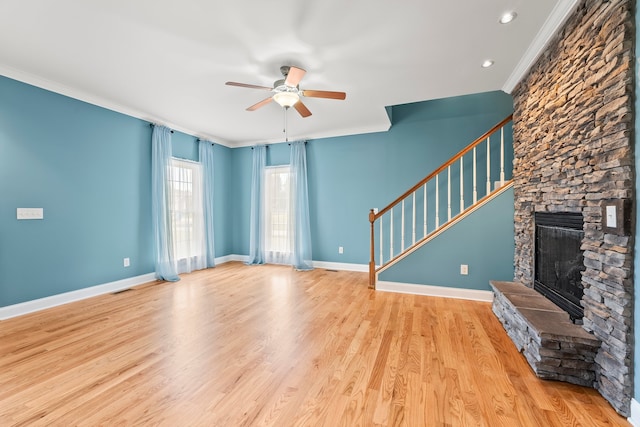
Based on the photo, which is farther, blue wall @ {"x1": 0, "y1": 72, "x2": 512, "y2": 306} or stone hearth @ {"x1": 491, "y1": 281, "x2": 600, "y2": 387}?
blue wall @ {"x1": 0, "y1": 72, "x2": 512, "y2": 306}

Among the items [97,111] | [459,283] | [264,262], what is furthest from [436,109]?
[97,111]

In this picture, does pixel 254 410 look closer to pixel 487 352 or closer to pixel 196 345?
pixel 196 345

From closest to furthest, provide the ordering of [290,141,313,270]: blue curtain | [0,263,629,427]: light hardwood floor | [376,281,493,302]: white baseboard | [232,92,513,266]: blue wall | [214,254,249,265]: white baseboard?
[0,263,629,427]: light hardwood floor
[376,281,493,302]: white baseboard
[232,92,513,266]: blue wall
[290,141,313,270]: blue curtain
[214,254,249,265]: white baseboard

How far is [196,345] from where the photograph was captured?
2367 mm

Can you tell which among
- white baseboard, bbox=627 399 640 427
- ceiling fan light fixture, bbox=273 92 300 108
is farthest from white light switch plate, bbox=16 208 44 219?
white baseboard, bbox=627 399 640 427

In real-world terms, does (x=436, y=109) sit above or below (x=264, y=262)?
above

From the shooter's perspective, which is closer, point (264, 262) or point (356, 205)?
point (356, 205)

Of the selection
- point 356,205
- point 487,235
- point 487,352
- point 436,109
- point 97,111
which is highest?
point 436,109

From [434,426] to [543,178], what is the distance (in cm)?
240

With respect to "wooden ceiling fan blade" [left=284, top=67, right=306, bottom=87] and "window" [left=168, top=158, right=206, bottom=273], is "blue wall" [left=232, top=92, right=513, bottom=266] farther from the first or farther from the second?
"wooden ceiling fan blade" [left=284, top=67, right=306, bottom=87]

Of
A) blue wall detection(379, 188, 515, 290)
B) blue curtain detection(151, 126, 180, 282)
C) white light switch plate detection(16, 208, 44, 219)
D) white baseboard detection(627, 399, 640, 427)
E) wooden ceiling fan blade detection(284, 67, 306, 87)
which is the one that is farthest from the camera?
blue curtain detection(151, 126, 180, 282)

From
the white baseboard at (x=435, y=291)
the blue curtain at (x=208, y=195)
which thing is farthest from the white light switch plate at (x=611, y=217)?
the blue curtain at (x=208, y=195)

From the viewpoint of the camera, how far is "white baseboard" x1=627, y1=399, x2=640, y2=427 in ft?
4.77

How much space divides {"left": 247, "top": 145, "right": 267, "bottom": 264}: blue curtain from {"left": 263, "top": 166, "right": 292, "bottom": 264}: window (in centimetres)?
11
